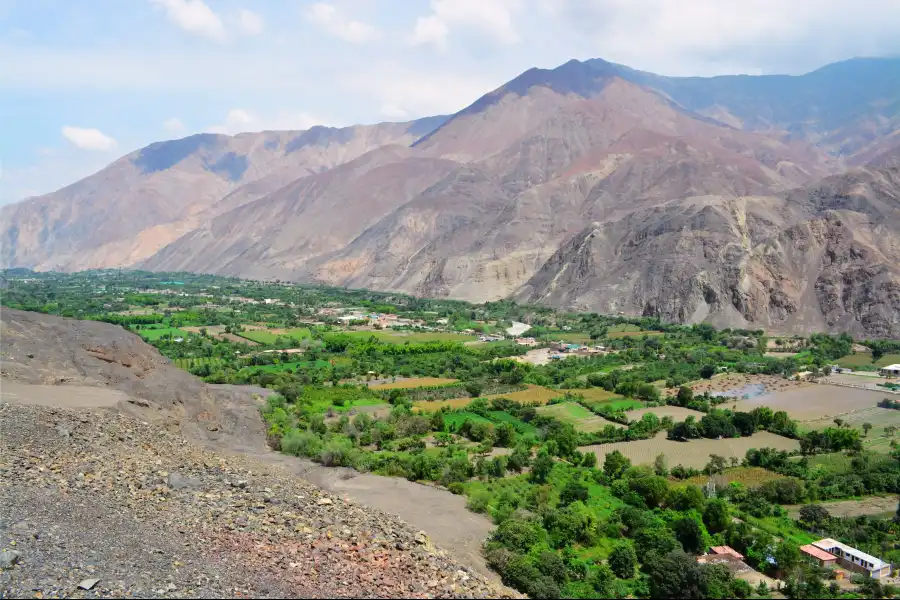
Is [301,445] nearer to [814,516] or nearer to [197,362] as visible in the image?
[814,516]

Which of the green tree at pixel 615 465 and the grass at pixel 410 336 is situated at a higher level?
the grass at pixel 410 336

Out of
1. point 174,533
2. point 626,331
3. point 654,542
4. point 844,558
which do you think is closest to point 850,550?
point 844,558

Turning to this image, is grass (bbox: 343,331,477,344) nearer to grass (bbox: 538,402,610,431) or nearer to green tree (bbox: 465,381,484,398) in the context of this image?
green tree (bbox: 465,381,484,398)

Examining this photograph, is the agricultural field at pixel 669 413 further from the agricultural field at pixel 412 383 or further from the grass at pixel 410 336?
the grass at pixel 410 336

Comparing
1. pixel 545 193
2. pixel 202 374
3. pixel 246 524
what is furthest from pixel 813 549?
pixel 545 193

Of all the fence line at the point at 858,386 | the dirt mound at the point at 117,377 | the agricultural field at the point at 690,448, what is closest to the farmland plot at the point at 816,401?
the fence line at the point at 858,386

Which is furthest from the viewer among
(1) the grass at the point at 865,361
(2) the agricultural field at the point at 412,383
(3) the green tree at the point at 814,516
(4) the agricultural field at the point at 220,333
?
(4) the agricultural field at the point at 220,333
